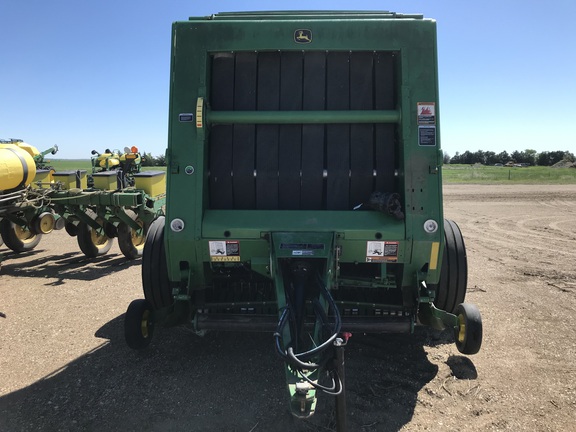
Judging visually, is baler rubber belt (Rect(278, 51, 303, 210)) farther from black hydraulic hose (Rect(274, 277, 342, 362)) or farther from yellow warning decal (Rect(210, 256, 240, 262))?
black hydraulic hose (Rect(274, 277, 342, 362))

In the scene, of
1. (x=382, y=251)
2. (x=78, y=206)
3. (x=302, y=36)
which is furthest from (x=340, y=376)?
(x=78, y=206)

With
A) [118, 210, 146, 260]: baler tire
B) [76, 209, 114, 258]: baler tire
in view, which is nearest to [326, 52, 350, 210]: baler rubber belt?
[118, 210, 146, 260]: baler tire

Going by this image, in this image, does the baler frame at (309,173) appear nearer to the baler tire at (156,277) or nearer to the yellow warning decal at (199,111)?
the yellow warning decal at (199,111)

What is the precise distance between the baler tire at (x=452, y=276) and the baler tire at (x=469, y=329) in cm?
27

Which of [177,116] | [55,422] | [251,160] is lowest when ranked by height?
[55,422]

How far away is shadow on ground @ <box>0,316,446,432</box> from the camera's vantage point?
300 cm

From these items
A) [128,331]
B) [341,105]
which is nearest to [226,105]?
[341,105]

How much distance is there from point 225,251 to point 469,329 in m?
2.12

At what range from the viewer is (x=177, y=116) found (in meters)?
3.44

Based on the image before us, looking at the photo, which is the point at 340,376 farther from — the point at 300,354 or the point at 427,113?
the point at 427,113

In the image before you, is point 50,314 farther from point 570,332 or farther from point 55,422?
point 570,332

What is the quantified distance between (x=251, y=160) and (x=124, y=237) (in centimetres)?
523

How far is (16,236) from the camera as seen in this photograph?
878cm

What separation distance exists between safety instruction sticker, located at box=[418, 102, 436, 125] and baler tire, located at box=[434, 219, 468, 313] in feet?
3.93
